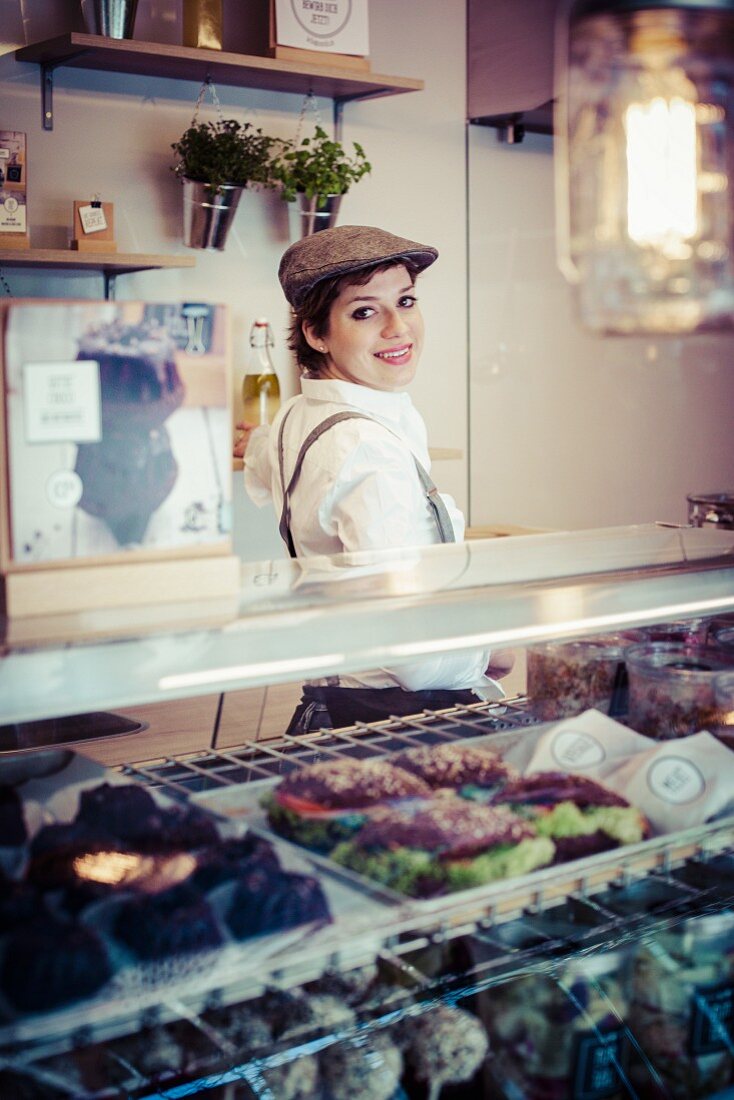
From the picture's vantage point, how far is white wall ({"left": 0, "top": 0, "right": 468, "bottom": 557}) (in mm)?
3379

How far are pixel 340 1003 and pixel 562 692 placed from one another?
0.51m

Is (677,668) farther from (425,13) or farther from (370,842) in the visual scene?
(425,13)

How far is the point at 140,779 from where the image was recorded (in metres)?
1.19

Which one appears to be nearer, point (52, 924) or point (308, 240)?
point (52, 924)

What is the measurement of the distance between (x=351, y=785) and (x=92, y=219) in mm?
2517

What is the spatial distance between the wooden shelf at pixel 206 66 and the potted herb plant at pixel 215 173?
15 cm

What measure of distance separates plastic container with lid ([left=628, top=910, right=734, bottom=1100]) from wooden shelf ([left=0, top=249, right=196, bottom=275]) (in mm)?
2446

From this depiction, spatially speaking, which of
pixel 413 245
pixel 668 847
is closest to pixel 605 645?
pixel 668 847

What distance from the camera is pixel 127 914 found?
93 cm

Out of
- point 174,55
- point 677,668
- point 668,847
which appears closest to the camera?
point 668,847

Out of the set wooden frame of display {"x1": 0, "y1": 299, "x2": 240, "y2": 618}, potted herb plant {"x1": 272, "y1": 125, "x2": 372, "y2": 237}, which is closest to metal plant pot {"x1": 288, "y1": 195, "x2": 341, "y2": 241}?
potted herb plant {"x1": 272, "y1": 125, "x2": 372, "y2": 237}

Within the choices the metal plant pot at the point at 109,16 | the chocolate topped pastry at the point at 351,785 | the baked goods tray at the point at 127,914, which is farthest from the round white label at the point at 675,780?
the metal plant pot at the point at 109,16

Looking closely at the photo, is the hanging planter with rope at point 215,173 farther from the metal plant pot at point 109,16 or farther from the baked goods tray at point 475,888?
the baked goods tray at point 475,888

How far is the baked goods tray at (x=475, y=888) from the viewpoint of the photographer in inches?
39.2
